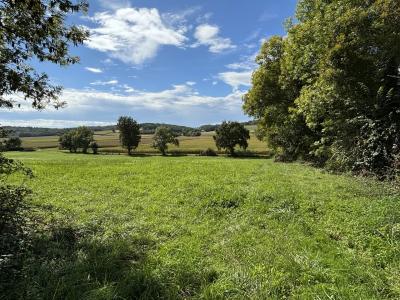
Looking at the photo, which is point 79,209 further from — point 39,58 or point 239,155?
point 239,155

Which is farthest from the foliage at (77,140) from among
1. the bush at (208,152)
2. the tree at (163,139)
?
the bush at (208,152)

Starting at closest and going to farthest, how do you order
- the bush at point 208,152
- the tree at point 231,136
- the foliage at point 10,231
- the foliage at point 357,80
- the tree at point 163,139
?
1. the foliage at point 10,231
2. the foliage at point 357,80
3. the tree at point 231,136
4. the bush at point 208,152
5. the tree at point 163,139

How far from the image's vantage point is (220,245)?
7387 mm

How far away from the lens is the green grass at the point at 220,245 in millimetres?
5277

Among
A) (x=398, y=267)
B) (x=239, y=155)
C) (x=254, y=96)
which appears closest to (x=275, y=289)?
(x=398, y=267)

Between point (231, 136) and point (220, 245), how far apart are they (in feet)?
263

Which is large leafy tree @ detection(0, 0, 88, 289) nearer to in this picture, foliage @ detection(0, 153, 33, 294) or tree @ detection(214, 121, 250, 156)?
foliage @ detection(0, 153, 33, 294)

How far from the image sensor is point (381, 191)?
11.6 meters

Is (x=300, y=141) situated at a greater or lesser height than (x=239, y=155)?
greater

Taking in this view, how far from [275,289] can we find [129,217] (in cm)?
576

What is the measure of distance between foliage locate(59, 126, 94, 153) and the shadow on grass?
97505 millimetres

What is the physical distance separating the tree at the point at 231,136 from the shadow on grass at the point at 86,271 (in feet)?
263

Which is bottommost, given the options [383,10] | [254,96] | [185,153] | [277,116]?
[185,153]

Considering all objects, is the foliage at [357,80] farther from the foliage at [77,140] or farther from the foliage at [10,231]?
the foliage at [77,140]
